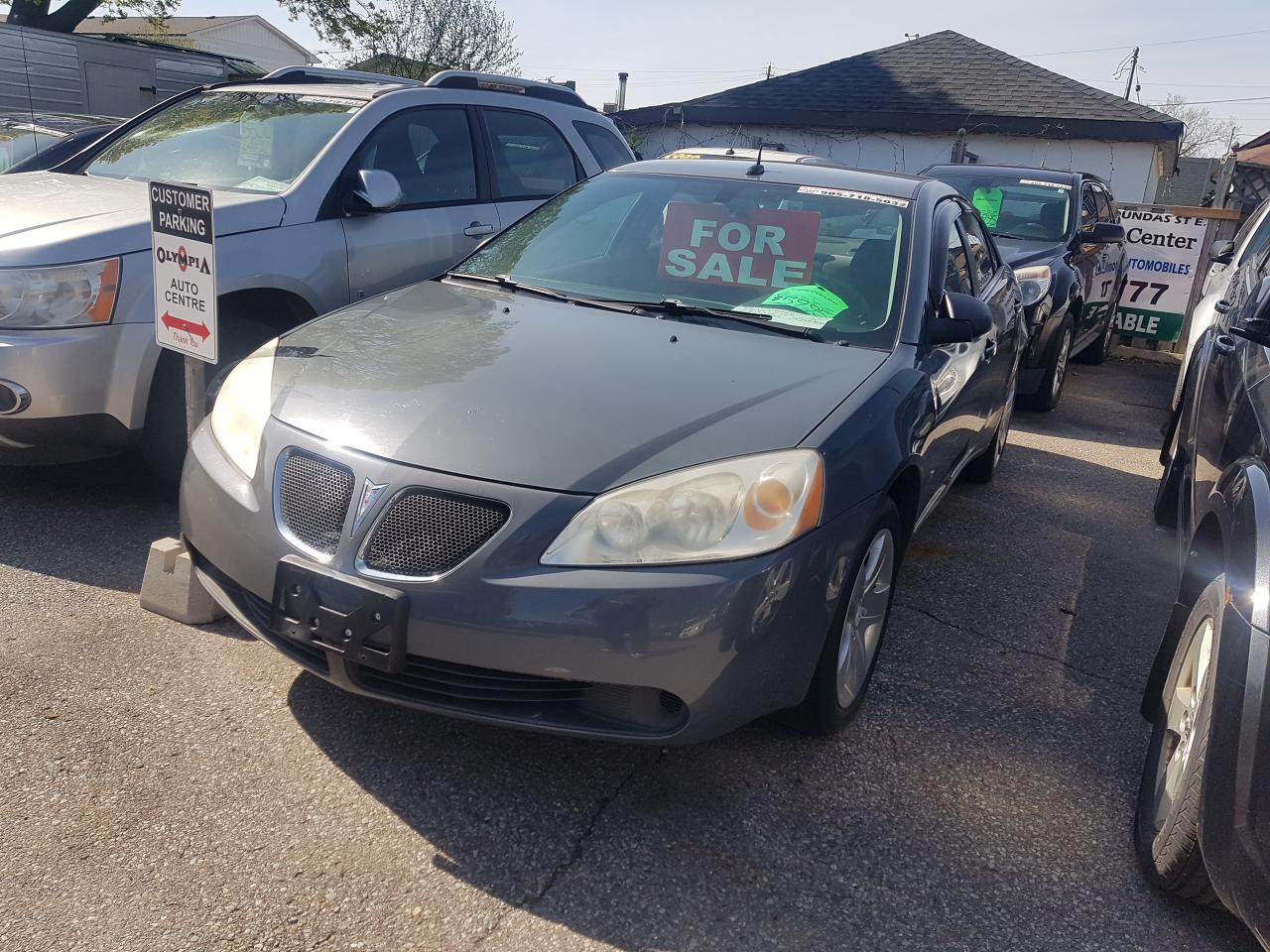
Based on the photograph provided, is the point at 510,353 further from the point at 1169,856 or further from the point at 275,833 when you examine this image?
the point at 1169,856

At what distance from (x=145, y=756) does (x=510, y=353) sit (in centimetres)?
144

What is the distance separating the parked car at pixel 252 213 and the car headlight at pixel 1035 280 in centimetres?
289

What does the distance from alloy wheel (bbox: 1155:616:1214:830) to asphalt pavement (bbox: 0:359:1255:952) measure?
223mm

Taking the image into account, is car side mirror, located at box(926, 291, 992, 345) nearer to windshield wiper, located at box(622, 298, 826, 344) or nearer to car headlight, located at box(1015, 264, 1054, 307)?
windshield wiper, located at box(622, 298, 826, 344)

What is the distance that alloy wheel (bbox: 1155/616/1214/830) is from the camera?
2416 millimetres

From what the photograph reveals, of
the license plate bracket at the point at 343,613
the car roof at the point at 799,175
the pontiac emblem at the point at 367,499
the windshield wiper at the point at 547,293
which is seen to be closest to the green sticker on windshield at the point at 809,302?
the windshield wiper at the point at 547,293

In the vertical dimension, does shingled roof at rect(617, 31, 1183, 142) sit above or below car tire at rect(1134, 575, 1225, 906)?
above

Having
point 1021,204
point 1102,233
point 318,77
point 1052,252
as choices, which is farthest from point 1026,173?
point 318,77

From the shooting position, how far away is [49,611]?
3.47m

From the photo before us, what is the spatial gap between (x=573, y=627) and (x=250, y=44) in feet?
198

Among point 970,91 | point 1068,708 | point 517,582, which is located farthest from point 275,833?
point 970,91

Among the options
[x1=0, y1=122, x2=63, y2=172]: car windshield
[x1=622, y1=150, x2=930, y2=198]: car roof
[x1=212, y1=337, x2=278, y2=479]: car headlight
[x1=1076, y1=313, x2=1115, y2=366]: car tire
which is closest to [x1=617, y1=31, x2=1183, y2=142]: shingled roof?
[x1=1076, y1=313, x2=1115, y2=366]: car tire

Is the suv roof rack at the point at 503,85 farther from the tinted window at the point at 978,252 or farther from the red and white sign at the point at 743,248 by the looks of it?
the tinted window at the point at 978,252

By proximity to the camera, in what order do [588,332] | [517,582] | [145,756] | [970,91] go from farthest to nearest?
[970,91], [588,332], [145,756], [517,582]
